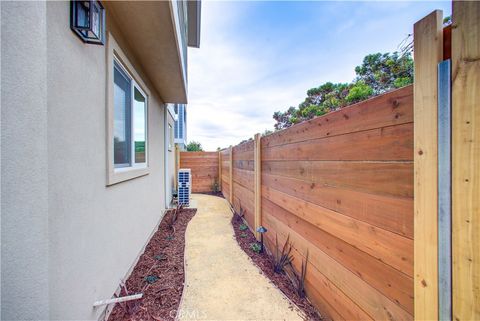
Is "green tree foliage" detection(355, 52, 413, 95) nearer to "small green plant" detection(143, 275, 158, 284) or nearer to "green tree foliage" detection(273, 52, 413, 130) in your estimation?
A: "green tree foliage" detection(273, 52, 413, 130)

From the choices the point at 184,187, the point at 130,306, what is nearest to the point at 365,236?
the point at 130,306

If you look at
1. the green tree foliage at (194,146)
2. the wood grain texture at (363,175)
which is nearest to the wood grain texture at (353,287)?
the wood grain texture at (363,175)

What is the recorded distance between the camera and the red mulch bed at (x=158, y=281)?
6.57 ft

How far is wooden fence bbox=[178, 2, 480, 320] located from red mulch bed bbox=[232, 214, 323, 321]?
0.12 meters

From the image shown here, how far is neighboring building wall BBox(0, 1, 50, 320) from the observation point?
1102 millimetres

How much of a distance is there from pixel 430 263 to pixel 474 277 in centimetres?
16

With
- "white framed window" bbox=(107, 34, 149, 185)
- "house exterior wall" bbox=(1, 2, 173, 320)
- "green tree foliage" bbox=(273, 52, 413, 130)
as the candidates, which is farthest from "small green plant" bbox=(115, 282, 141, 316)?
"green tree foliage" bbox=(273, 52, 413, 130)

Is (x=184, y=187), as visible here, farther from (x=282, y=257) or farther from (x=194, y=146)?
(x=194, y=146)

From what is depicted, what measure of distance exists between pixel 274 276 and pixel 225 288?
655 mm

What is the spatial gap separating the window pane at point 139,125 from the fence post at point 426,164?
11.1ft

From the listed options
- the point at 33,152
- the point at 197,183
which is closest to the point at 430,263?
the point at 33,152

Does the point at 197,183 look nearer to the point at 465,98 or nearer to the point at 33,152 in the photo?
the point at 33,152

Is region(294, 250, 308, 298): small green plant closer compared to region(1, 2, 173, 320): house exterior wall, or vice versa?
region(1, 2, 173, 320): house exterior wall

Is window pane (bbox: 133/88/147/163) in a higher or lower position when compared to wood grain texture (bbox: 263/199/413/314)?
higher
